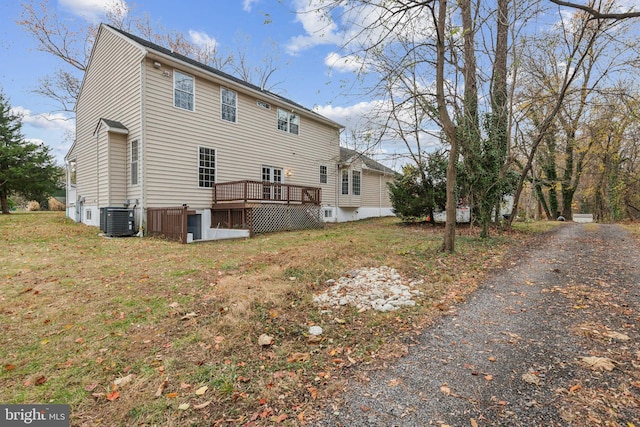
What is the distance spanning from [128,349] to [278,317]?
1.61m

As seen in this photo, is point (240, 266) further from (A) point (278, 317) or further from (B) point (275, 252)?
(A) point (278, 317)

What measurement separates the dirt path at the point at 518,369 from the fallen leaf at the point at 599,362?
1 centimetres

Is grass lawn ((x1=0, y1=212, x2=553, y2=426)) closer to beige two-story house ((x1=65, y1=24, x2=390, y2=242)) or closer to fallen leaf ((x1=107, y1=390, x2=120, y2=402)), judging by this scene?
fallen leaf ((x1=107, y1=390, x2=120, y2=402))

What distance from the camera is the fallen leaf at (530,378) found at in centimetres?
250

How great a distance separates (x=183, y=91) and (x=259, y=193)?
4840 mm

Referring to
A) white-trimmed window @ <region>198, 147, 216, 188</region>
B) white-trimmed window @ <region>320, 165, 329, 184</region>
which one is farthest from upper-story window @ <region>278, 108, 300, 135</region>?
white-trimmed window @ <region>198, 147, 216, 188</region>

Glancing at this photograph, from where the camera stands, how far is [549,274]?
5664 mm

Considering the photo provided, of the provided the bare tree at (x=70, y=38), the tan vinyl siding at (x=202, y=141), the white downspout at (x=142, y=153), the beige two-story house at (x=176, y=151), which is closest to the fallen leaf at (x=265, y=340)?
the tan vinyl siding at (x=202, y=141)

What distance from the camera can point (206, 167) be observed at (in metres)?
12.4

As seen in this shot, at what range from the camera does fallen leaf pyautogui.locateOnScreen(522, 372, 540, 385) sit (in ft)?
8.21

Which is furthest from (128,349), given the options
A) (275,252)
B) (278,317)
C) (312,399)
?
(275,252)

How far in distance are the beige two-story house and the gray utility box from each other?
34 millimetres

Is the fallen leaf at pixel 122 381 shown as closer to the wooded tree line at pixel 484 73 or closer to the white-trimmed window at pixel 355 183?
the wooded tree line at pixel 484 73

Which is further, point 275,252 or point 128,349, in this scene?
point 275,252
